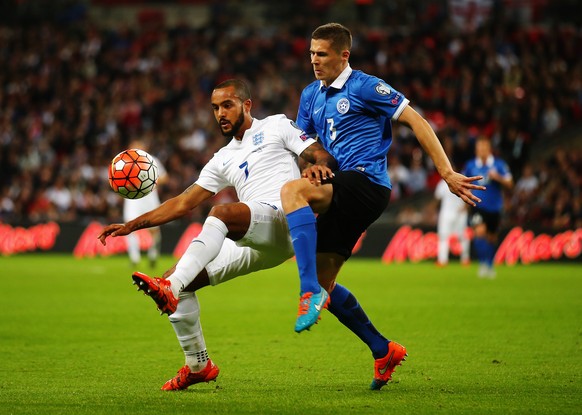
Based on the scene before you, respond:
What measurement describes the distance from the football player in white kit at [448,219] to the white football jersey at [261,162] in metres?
12.6

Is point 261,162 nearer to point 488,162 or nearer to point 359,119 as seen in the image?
point 359,119

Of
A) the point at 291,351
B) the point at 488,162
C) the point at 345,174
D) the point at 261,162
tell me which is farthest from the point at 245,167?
the point at 488,162

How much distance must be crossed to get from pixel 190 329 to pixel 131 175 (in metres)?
1.11

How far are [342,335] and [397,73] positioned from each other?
16395 mm

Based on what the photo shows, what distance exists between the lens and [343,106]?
6633 millimetres

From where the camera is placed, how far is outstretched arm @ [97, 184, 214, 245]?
21.4ft

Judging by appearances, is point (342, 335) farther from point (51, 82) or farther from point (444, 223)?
point (51, 82)

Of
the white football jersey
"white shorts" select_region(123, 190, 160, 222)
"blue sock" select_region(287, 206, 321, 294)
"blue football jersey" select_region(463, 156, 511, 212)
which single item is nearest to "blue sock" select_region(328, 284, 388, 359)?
"blue sock" select_region(287, 206, 321, 294)

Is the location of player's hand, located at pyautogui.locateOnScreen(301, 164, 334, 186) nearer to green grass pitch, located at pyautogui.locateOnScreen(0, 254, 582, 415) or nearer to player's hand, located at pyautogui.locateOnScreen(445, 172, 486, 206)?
player's hand, located at pyautogui.locateOnScreen(445, 172, 486, 206)

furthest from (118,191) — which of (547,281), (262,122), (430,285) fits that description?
(547,281)

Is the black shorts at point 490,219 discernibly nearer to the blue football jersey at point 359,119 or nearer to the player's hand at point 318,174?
the blue football jersey at point 359,119

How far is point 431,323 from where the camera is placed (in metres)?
10.7

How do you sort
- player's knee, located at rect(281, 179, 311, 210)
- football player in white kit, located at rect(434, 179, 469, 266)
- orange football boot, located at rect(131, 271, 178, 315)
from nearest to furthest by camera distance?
orange football boot, located at rect(131, 271, 178, 315) → player's knee, located at rect(281, 179, 311, 210) → football player in white kit, located at rect(434, 179, 469, 266)

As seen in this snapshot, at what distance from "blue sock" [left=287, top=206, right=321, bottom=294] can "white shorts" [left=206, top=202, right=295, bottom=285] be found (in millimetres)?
260
